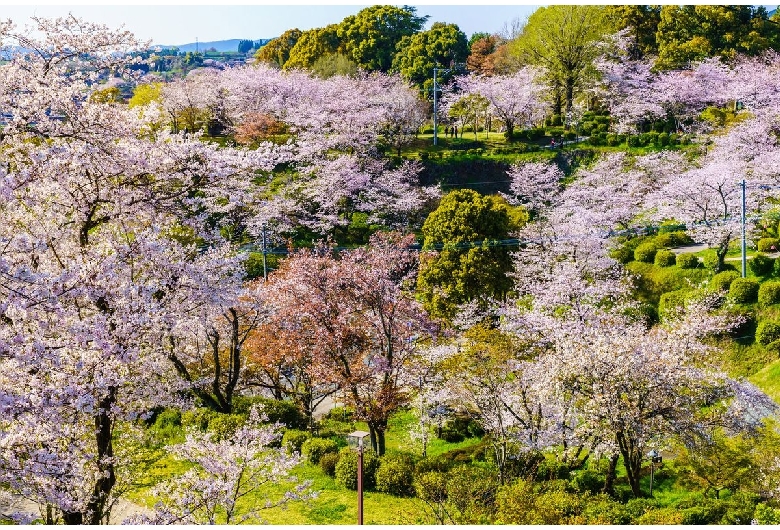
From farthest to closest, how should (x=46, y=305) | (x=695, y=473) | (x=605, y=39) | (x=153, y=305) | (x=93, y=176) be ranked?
(x=605, y=39) < (x=695, y=473) < (x=93, y=176) < (x=153, y=305) < (x=46, y=305)

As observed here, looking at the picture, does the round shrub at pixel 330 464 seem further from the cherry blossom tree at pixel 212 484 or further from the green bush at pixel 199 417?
the cherry blossom tree at pixel 212 484

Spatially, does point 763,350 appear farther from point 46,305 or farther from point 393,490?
point 46,305

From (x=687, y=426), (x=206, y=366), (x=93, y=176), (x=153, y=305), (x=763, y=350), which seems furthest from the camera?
(x=763, y=350)

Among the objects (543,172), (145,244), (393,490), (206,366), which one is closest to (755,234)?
(543,172)

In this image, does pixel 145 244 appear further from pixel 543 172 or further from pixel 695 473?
pixel 543 172

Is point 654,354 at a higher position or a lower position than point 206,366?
higher

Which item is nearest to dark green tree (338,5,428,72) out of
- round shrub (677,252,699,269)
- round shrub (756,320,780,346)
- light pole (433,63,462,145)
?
light pole (433,63,462,145)

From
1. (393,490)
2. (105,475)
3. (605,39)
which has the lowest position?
(393,490)

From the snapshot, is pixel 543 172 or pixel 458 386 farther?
pixel 543 172
